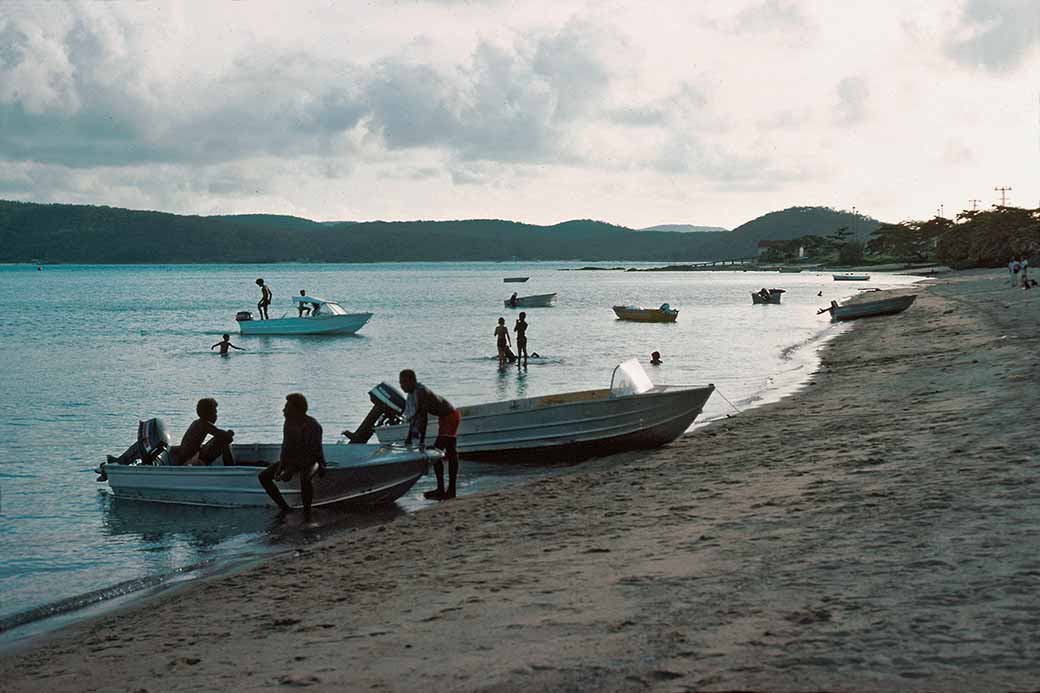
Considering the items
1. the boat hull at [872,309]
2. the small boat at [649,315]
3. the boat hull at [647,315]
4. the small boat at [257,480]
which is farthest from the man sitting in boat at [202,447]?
the boat hull at [647,315]

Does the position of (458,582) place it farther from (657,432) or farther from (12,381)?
(12,381)

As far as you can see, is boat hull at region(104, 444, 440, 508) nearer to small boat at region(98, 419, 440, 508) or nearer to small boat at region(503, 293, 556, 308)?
small boat at region(98, 419, 440, 508)

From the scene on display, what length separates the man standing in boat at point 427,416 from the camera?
1321 centimetres

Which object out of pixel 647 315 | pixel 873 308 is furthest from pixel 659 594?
pixel 647 315

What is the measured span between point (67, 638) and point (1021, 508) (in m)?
8.20

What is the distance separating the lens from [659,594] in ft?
24.2

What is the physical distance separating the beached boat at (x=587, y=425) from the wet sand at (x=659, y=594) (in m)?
2.15

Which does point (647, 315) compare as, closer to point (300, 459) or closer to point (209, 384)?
point (209, 384)

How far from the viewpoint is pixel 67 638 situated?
27.8 ft

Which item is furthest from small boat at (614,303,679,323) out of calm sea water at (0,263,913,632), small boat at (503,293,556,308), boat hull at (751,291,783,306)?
small boat at (503,293,556,308)

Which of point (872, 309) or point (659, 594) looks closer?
point (659, 594)

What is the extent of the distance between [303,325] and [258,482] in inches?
1543

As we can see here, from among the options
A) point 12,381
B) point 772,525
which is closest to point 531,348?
point 12,381

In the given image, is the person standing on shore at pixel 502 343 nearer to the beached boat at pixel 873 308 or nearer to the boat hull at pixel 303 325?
the boat hull at pixel 303 325
